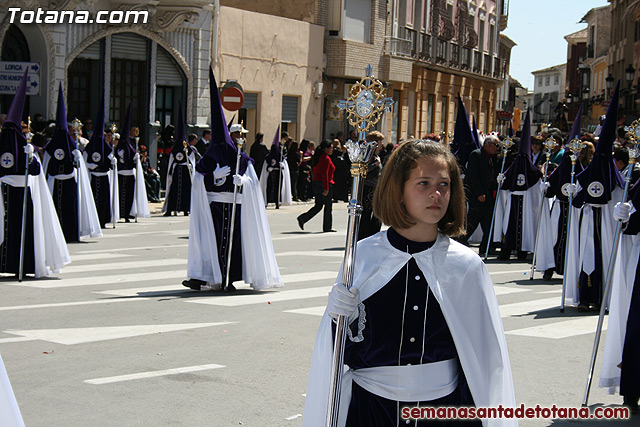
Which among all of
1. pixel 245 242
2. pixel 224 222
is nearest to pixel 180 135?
pixel 224 222

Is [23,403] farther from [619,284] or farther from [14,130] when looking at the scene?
[14,130]

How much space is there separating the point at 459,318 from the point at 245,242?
8.55 metres

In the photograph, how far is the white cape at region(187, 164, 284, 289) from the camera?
40.6 ft

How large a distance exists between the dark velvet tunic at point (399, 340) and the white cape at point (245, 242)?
824 centimetres

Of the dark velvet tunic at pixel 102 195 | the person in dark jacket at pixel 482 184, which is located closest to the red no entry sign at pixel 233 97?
the dark velvet tunic at pixel 102 195

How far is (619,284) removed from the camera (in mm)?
7426

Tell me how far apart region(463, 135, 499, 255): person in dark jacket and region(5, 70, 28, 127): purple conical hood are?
6.96 m

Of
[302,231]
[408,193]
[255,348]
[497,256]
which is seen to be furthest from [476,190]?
[408,193]

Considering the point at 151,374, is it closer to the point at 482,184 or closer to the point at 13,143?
the point at 13,143

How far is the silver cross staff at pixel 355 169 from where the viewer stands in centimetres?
404

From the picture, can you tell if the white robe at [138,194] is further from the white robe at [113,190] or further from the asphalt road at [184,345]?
the asphalt road at [184,345]

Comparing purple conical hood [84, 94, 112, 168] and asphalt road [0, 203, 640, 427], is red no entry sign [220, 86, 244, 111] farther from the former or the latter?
asphalt road [0, 203, 640, 427]

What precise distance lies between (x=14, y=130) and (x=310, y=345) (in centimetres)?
580

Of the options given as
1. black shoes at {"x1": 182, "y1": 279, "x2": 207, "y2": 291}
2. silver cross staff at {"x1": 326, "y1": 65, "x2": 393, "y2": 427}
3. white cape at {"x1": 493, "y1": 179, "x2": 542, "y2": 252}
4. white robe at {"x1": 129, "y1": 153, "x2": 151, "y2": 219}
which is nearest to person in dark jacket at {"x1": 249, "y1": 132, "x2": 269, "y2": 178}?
white robe at {"x1": 129, "y1": 153, "x2": 151, "y2": 219}
